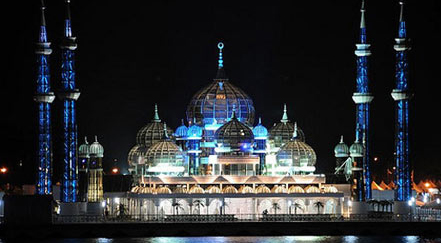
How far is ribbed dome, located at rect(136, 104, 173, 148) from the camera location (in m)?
138

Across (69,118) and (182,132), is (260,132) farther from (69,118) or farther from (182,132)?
(69,118)

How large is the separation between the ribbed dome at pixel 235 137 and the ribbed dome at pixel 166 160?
11.3ft

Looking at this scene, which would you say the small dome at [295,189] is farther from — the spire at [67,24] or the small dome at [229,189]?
the spire at [67,24]

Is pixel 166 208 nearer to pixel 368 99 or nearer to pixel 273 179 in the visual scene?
pixel 273 179

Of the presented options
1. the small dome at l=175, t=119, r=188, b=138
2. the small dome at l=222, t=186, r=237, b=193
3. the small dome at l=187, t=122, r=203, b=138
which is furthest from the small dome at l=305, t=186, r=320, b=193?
the small dome at l=175, t=119, r=188, b=138

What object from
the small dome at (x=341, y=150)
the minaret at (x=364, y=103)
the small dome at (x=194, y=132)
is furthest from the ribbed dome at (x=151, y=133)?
the minaret at (x=364, y=103)

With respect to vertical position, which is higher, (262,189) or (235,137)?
(235,137)

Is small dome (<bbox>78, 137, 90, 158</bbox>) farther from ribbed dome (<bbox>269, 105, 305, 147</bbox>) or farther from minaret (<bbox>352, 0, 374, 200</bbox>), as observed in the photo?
minaret (<bbox>352, 0, 374, 200</bbox>)

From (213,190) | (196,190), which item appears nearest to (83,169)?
(196,190)

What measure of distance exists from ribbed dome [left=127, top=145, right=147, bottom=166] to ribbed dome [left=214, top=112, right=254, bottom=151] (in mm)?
9913

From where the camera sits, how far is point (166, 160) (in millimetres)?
129125

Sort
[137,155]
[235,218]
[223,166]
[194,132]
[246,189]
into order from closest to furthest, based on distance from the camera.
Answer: [235,218] → [246,189] → [223,166] → [194,132] → [137,155]

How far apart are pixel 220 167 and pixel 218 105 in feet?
26.7

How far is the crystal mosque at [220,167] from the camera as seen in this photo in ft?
411
